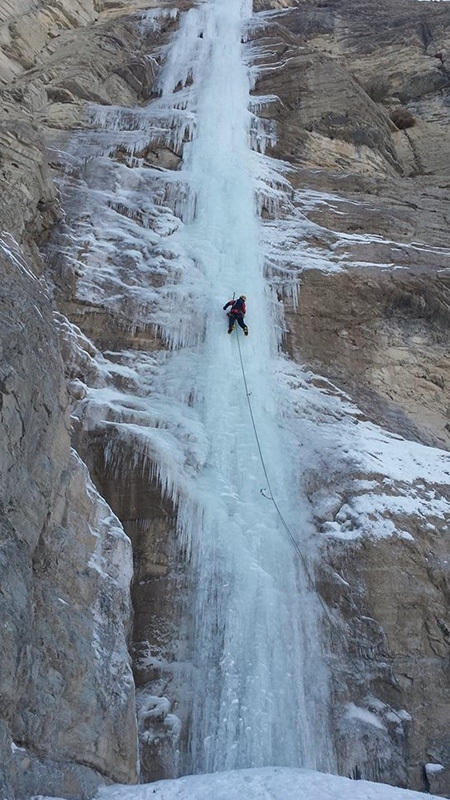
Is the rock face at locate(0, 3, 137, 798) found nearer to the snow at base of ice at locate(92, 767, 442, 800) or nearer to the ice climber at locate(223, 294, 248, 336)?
the snow at base of ice at locate(92, 767, 442, 800)

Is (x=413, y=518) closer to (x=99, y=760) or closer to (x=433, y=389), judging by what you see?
(x=433, y=389)

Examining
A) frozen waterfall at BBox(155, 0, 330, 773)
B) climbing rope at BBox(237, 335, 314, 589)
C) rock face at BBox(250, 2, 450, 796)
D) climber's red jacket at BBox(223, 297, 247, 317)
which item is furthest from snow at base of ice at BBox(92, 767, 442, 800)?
climber's red jacket at BBox(223, 297, 247, 317)

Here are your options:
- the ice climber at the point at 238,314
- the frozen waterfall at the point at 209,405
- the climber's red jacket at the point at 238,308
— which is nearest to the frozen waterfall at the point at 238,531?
the frozen waterfall at the point at 209,405

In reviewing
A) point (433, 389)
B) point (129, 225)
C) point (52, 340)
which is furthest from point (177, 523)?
point (129, 225)

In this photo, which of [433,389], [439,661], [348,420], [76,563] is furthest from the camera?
[433,389]

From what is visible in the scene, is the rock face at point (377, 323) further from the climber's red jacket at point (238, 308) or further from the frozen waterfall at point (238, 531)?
the climber's red jacket at point (238, 308)
